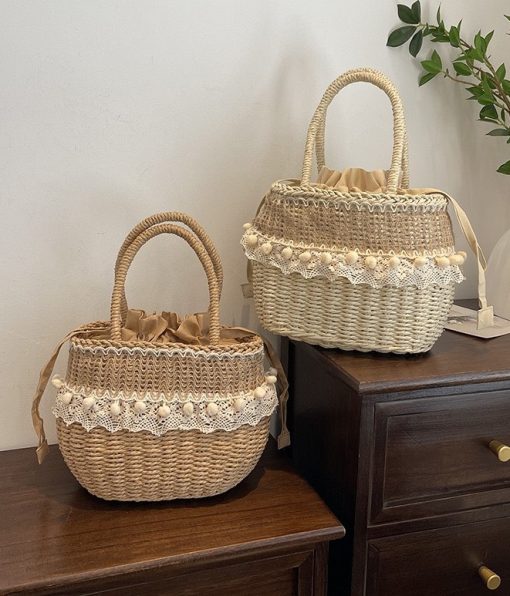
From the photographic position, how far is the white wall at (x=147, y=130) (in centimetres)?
111

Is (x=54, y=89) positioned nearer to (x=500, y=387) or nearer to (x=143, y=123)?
(x=143, y=123)

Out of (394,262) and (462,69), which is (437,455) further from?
(462,69)

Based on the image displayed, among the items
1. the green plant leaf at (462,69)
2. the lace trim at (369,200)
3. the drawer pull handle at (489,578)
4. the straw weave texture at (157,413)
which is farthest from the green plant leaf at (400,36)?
the drawer pull handle at (489,578)

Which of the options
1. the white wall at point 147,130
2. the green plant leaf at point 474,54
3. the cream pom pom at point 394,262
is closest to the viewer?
the cream pom pom at point 394,262

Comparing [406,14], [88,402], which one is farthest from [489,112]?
[88,402]

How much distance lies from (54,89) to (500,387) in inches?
35.4

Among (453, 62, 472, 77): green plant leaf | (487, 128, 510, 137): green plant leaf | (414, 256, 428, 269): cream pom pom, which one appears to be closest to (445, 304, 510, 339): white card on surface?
(414, 256, 428, 269): cream pom pom

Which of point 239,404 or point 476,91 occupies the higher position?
point 476,91

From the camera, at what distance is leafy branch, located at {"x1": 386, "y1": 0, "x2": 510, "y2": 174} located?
1263 millimetres

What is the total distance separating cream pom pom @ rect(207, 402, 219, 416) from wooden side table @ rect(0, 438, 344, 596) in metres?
0.16

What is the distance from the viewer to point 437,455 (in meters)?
0.98

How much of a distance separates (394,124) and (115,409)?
0.62 metres

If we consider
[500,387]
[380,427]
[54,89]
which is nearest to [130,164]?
[54,89]

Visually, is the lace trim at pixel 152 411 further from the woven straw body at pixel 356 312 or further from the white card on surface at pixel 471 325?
the white card on surface at pixel 471 325
